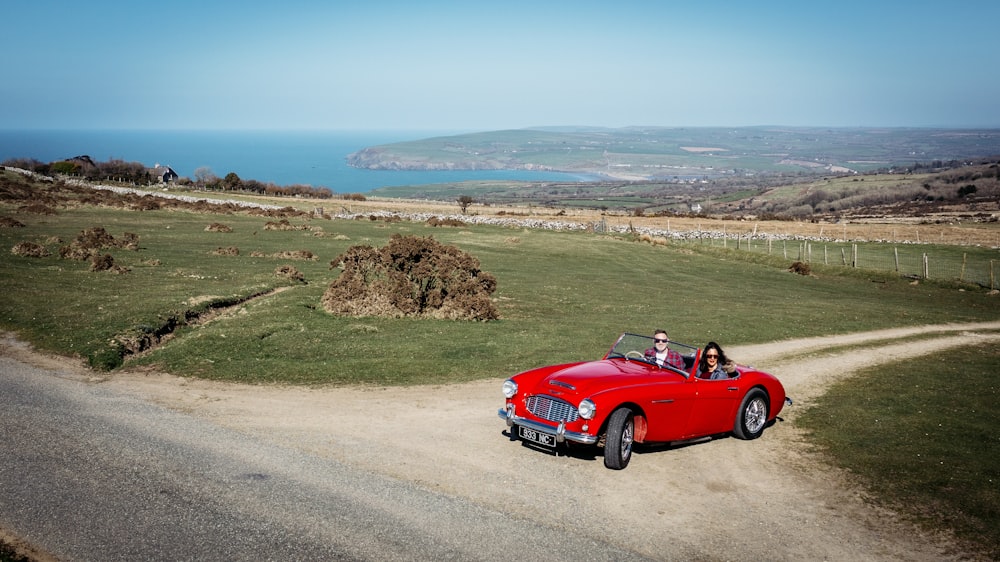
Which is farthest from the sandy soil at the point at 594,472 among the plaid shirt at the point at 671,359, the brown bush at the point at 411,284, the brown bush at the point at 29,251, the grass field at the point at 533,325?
the brown bush at the point at 29,251

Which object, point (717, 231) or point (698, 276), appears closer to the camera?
point (698, 276)

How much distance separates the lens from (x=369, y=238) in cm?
5450

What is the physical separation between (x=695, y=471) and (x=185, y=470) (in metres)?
8.42

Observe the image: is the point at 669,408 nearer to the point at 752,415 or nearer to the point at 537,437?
the point at 537,437

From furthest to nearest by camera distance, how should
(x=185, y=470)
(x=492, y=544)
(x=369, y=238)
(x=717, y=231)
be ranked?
(x=717, y=231), (x=369, y=238), (x=185, y=470), (x=492, y=544)

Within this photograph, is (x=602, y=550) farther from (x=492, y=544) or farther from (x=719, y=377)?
(x=719, y=377)

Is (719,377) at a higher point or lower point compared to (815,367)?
higher

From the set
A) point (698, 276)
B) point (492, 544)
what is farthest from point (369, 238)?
point (492, 544)

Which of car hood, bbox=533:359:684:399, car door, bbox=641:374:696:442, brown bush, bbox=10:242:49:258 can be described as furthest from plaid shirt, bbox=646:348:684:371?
brown bush, bbox=10:242:49:258

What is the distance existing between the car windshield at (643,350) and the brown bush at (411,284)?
38.3ft

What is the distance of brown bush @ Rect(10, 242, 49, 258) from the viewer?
33.2 m

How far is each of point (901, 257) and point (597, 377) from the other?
185 ft

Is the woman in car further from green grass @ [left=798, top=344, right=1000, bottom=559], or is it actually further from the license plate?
the license plate

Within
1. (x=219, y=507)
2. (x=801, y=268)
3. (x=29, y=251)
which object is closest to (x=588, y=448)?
(x=219, y=507)
